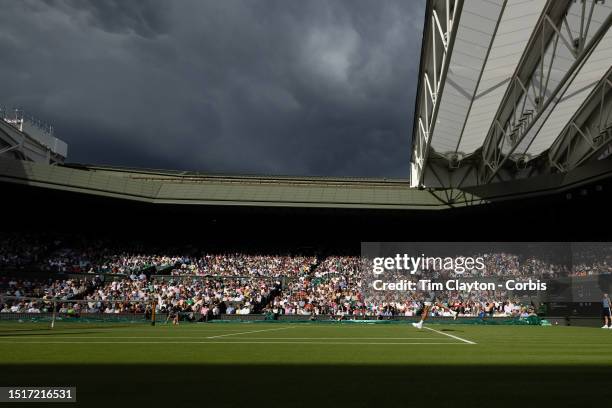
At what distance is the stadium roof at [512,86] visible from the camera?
18297mm

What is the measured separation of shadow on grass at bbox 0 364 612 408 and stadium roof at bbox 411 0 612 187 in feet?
40.6

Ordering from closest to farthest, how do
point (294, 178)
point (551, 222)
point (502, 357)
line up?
point (502, 357) → point (551, 222) → point (294, 178)

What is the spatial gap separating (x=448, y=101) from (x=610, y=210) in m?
25.3

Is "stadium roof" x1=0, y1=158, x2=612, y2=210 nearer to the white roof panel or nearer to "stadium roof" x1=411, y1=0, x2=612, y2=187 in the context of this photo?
"stadium roof" x1=411, y1=0, x2=612, y2=187

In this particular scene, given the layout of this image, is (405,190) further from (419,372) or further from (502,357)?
(419,372)

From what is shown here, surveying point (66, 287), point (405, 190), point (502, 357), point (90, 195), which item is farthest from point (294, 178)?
point (502, 357)

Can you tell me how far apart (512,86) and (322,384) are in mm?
22757

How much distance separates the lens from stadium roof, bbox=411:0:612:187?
1830 cm

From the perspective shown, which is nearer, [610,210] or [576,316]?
[576,316]

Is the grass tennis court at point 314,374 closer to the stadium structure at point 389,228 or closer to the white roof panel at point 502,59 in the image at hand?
the stadium structure at point 389,228

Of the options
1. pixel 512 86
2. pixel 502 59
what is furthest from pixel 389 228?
pixel 502 59

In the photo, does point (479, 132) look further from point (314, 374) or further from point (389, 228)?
point (314, 374)

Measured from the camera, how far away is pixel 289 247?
156 ft

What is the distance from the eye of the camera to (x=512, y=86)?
2422 centimetres
